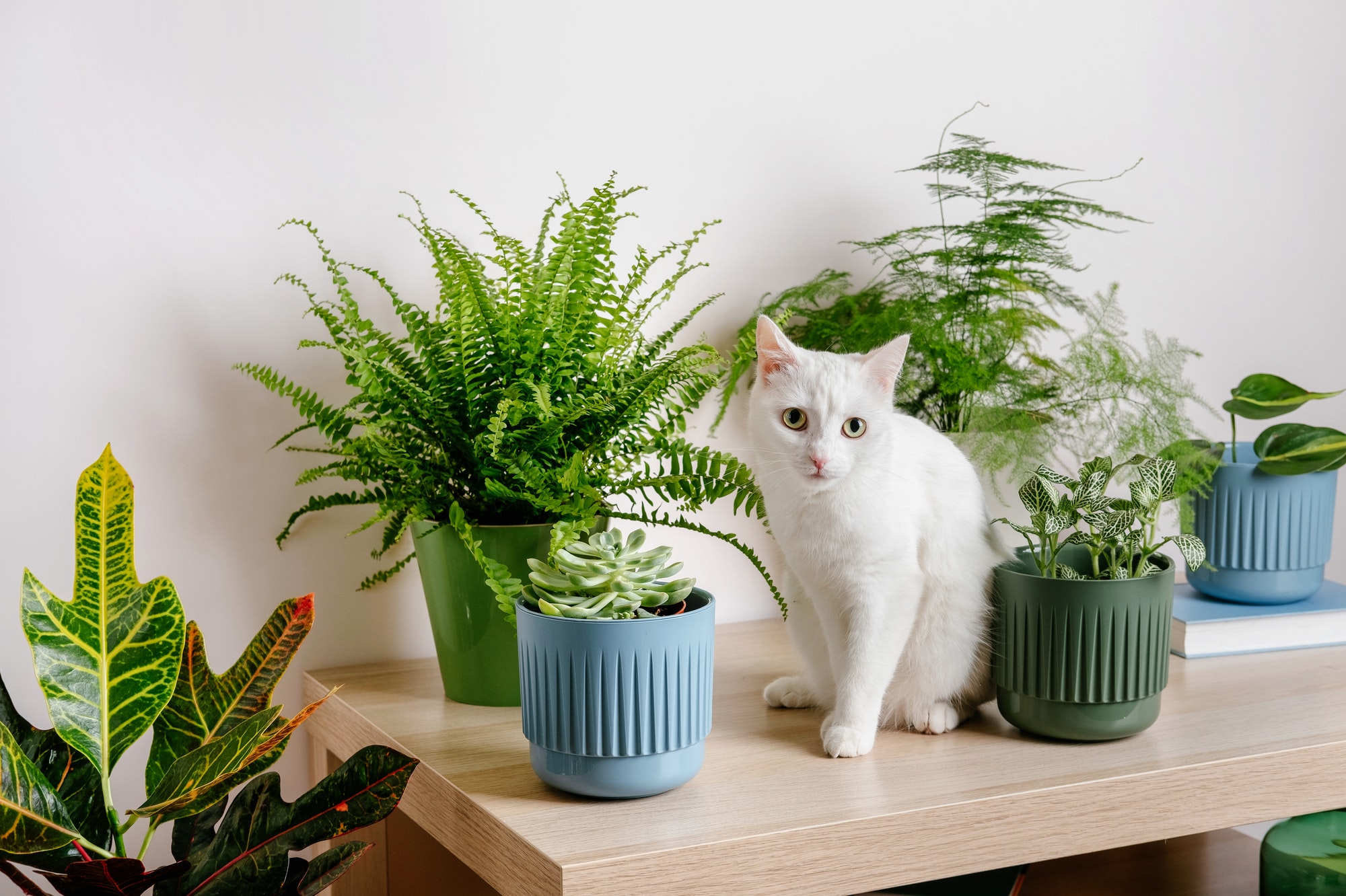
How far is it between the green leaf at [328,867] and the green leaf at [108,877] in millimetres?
81

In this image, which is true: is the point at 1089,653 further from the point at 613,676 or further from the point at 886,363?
the point at 613,676

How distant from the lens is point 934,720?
0.89 m

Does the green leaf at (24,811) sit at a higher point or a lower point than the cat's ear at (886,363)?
lower

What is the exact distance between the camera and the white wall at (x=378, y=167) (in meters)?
0.95

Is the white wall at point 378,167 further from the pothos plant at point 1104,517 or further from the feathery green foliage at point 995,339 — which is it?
the pothos plant at point 1104,517

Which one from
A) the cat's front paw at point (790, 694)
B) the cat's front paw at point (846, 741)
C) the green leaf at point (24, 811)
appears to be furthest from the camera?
the cat's front paw at point (790, 694)

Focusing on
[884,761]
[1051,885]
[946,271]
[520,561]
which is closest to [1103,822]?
[884,761]

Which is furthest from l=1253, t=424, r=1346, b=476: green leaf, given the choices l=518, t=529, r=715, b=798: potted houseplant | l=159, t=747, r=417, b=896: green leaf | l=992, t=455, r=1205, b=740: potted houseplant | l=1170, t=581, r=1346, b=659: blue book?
l=159, t=747, r=417, b=896: green leaf

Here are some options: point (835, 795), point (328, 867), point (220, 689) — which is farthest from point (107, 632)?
point (835, 795)

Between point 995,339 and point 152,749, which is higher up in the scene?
point 995,339

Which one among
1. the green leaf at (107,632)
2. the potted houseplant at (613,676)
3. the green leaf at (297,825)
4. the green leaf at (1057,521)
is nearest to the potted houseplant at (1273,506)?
the green leaf at (1057,521)

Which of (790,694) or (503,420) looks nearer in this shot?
(503,420)

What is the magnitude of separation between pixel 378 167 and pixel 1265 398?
1053 mm

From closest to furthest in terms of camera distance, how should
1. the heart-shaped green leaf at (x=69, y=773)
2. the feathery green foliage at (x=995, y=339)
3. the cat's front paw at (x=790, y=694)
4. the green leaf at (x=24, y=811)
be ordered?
1. the green leaf at (x=24, y=811)
2. the heart-shaped green leaf at (x=69, y=773)
3. the cat's front paw at (x=790, y=694)
4. the feathery green foliage at (x=995, y=339)
